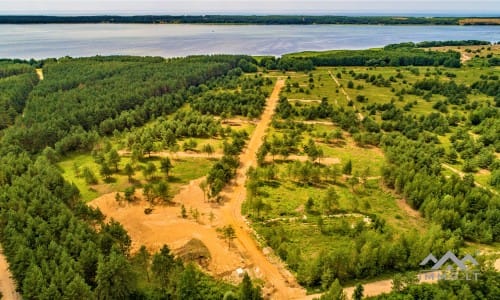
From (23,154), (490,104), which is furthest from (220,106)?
(490,104)

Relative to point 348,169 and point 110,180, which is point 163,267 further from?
point 348,169

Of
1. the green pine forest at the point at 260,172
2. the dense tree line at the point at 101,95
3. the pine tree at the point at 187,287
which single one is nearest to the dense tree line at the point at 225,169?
the green pine forest at the point at 260,172

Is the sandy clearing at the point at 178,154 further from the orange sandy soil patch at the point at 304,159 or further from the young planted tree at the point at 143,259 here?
the young planted tree at the point at 143,259

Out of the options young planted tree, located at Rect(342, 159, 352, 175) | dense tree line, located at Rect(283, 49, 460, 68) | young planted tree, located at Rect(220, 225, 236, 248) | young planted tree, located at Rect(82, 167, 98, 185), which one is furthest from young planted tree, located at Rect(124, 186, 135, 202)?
dense tree line, located at Rect(283, 49, 460, 68)

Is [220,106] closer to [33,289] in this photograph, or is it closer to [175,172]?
[175,172]

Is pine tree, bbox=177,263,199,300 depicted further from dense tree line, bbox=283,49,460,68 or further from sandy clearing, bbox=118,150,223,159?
dense tree line, bbox=283,49,460,68
